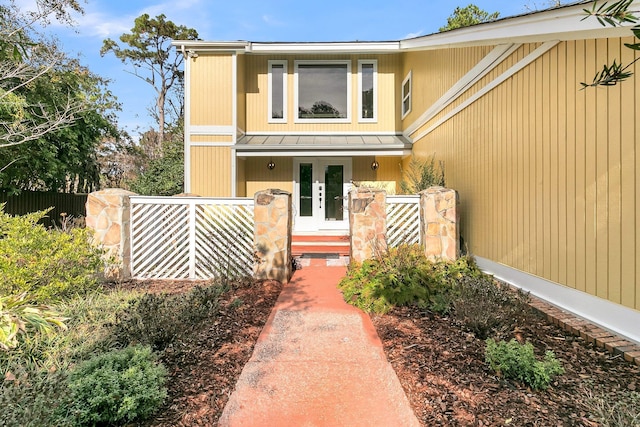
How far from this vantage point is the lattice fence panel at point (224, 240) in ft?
19.5

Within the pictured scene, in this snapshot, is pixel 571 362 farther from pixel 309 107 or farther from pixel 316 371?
pixel 309 107

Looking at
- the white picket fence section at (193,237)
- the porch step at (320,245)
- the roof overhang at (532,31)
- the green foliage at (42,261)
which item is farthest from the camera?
the porch step at (320,245)

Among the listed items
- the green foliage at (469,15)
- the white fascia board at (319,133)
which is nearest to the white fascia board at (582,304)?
the white fascia board at (319,133)

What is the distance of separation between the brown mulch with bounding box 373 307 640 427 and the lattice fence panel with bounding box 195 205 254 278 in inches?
124

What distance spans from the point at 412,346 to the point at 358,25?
1670cm

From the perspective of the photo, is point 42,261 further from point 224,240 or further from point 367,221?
point 367,221

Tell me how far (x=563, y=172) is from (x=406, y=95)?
25.5 ft

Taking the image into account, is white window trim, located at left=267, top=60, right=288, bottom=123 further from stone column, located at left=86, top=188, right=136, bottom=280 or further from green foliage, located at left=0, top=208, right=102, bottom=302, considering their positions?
green foliage, located at left=0, top=208, right=102, bottom=302

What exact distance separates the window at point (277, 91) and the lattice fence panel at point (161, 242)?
6.18m

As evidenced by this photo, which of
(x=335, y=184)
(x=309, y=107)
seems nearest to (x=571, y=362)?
(x=335, y=184)

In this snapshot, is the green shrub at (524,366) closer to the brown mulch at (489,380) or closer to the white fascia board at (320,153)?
the brown mulch at (489,380)

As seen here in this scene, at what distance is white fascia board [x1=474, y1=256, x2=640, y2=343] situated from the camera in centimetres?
311

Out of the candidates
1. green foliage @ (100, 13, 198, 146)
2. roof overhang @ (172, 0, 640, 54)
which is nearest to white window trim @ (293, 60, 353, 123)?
roof overhang @ (172, 0, 640, 54)

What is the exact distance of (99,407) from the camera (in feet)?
7.03
